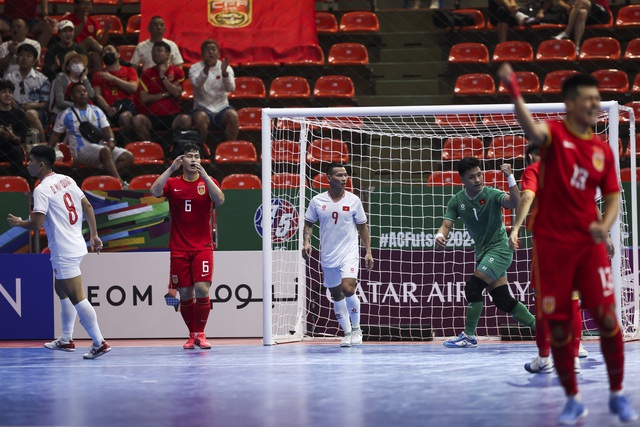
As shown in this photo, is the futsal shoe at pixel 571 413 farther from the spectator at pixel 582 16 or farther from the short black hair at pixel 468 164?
the spectator at pixel 582 16

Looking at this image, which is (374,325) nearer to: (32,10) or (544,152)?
(544,152)

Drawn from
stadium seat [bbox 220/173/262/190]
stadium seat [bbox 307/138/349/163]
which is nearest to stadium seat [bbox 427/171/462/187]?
stadium seat [bbox 307/138/349/163]

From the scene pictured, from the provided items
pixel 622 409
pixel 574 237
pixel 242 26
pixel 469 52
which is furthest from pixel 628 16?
pixel 622 409

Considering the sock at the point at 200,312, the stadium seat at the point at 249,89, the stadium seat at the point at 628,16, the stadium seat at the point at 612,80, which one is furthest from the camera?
the stadium seat at the point at 628,16

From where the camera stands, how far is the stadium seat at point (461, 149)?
12.6 meters

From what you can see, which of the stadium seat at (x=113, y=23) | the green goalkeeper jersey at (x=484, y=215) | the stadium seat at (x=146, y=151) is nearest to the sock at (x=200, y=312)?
the green goalkeeper jersey at (x=484, y=215)

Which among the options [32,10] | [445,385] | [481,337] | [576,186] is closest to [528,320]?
[481,337]

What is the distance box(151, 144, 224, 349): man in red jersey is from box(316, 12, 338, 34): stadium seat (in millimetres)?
6925

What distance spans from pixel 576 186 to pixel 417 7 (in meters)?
11.6

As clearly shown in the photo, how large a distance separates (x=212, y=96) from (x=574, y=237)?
9334 millimetres

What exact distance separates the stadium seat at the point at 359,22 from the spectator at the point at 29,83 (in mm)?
5258

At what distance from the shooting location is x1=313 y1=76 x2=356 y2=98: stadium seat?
48.9 ft

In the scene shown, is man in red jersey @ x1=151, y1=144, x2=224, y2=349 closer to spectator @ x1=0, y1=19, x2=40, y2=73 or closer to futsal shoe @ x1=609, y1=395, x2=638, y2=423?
futsal shoe @ x1=609, y1=395, x2=638, y2=423

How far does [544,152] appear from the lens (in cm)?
555
